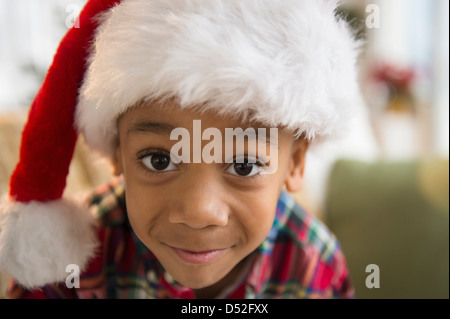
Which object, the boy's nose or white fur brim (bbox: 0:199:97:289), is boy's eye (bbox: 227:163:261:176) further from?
white fur brim (bbox: 0:199:97:289)

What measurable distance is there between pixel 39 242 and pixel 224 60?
383 millimetres

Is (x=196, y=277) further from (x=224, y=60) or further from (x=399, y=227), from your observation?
(x=399, y=227)

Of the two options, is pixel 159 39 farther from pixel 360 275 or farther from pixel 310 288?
pixel 360 275

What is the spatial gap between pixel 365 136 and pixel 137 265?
113 centimetres

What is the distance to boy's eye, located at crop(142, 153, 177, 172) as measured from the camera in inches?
22.2

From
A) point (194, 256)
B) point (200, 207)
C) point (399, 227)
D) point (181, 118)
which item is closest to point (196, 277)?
point (194, 256)

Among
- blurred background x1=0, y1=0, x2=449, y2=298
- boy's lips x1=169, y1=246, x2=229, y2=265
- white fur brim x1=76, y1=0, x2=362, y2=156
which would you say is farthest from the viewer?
blurred background x1=0, y1=0, x2=449, y2=298

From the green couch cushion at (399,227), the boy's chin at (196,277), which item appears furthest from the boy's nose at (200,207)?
the green couch cushion at (399,227)

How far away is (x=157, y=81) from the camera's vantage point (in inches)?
19.7

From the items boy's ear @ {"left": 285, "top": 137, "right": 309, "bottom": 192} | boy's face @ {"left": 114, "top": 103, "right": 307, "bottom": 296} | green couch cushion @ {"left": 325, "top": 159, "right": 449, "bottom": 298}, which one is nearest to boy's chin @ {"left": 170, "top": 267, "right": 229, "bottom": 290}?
boy's face @ {"left": 114, "top": 103, "right": 307, "bottom": 296}

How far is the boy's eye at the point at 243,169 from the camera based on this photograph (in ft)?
1.87
